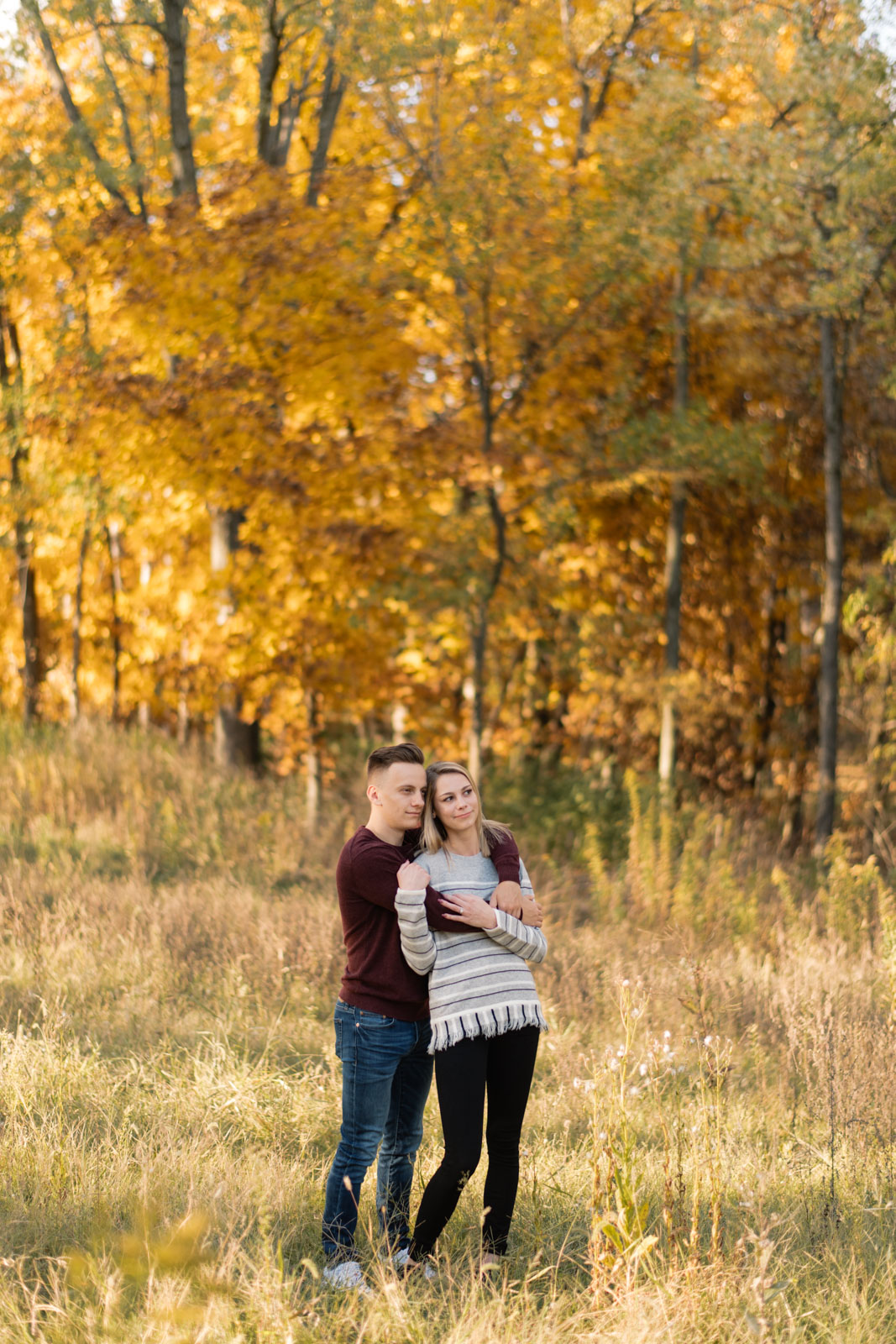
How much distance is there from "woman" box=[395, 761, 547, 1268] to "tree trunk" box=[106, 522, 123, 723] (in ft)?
37.0

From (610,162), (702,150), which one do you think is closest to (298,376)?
(610,162)

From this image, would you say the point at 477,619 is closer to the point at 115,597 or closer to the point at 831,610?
the point at 831,610

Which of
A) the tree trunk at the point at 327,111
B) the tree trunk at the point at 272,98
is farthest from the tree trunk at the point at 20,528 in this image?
the tree trunk at the point at 327,111

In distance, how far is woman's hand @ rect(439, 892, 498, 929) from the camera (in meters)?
2.94

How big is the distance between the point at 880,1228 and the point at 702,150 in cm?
783

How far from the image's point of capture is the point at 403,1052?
3.12 m

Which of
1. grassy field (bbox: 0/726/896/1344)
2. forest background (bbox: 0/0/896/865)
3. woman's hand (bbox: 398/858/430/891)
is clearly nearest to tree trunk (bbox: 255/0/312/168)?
forest background (bbox: 0/0/896/865)

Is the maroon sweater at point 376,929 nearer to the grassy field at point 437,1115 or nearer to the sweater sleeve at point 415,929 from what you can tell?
the sweater sleeve at point 415,929

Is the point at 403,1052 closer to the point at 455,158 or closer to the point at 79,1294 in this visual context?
the point at 79,1294

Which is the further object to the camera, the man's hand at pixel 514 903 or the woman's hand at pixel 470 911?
the man's hand at pixel 514 903

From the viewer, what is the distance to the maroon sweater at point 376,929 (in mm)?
3055

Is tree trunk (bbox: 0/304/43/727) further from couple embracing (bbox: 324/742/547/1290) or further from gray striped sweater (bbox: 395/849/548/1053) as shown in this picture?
gray striped sweater (bbox: 395/849/548/1053)

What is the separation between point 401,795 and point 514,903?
1.42ft

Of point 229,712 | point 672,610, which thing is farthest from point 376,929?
point 229,712
